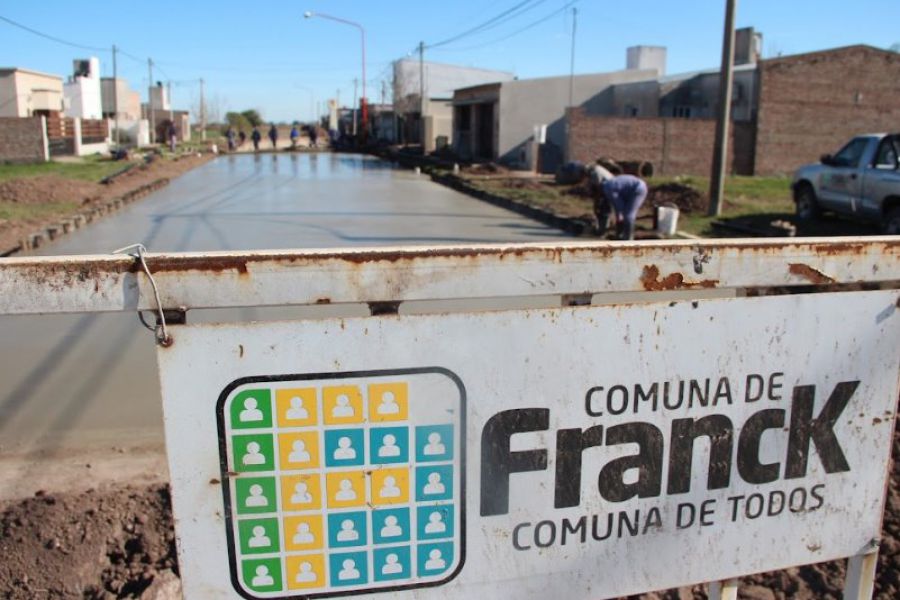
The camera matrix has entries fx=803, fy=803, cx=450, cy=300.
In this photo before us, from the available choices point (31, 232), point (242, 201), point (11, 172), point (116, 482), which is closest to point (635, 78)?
point (242, 201)

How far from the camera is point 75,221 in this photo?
14.8m

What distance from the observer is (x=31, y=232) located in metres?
13.4

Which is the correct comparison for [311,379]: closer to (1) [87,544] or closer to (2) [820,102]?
(1) [87,544]

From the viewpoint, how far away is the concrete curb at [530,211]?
14836 mm

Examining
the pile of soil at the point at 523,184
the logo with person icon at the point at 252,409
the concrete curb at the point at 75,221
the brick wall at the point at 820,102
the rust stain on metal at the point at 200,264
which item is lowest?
the concrete curb at the point at 75,221

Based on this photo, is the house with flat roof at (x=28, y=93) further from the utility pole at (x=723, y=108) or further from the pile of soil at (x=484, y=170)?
the utility pole at (x=723, y=108)

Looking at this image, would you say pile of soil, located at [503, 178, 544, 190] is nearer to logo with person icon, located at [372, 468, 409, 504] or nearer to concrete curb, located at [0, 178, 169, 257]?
concrete curb, located at [0, 178, 169, 257]

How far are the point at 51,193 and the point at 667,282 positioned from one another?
20.5m

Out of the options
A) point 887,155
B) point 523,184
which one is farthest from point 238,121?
point 887,155

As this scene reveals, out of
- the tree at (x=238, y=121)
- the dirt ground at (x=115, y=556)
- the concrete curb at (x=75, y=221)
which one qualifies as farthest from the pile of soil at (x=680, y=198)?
the tree at (x=238, y=121)

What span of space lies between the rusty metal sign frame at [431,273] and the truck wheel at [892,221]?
38.9 feet

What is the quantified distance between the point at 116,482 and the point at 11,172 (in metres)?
28.1

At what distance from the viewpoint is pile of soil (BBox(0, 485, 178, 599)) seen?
3.12 metres

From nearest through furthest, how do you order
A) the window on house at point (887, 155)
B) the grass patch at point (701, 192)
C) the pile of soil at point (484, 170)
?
the window on house at point (887, 155) < the grass patch at point (701, 192) < the pile of soil at point (484, 170)
